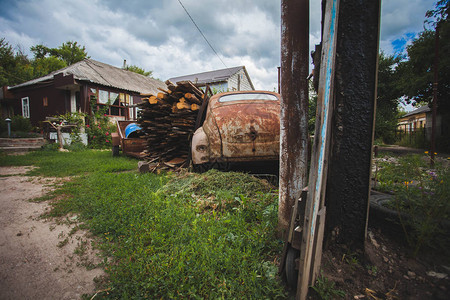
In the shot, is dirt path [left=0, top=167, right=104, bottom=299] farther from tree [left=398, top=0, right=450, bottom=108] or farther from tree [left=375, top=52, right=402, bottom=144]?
tree [left=375, top=52, right=402, bottom=144]

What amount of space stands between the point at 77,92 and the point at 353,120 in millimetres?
18196

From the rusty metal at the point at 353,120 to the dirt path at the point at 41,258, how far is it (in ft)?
6.75

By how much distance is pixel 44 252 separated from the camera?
6.79 ft

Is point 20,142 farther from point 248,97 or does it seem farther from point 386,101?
point 386,101

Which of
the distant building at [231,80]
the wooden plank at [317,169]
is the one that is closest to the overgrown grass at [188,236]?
the wooden plank at [317,169]

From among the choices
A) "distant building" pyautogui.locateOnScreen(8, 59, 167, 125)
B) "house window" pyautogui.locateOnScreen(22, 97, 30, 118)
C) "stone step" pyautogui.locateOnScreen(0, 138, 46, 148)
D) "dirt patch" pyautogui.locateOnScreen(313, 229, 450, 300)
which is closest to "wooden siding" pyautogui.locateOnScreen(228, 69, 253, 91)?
"distant building" pyautogui.locateOnScreen(8, 59, 167, 125)

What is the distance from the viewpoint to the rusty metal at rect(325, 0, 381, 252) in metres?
1.61

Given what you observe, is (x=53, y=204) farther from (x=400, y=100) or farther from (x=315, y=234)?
(x=400, y=100)

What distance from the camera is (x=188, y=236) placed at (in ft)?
6.76

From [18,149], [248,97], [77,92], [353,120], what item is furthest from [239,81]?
[353,120]

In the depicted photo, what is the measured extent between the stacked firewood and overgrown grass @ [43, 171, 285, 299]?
6.53ft

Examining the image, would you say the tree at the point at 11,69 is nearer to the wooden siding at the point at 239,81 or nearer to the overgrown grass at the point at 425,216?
the wooden siding at the point at 239,81

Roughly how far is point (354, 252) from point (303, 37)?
190 cm

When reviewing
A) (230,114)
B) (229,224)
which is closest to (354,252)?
(229,224)
